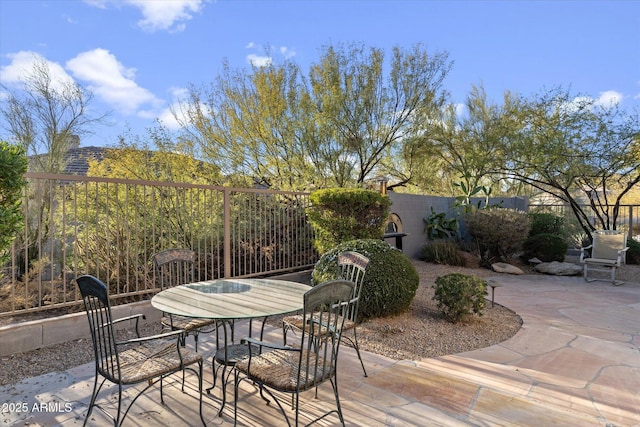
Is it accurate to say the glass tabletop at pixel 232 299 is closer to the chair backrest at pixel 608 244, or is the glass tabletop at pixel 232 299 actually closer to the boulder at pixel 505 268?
the boulder at pixel 505 268

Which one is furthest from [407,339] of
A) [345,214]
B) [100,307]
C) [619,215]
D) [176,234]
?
[619,215]

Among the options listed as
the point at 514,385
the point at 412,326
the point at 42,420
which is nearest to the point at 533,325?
the point at 412,326

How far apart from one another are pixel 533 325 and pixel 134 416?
4.00 metres

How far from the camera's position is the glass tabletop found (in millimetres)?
2268

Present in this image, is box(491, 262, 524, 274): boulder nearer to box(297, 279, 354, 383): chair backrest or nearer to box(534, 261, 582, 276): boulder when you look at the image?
box(534, 261, 582, 276): boulder

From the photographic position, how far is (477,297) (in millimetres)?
4039

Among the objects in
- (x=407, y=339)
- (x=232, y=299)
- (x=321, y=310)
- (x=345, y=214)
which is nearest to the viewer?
(x=321, y=310)

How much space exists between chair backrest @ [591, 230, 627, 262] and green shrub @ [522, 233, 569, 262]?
0.95 meters

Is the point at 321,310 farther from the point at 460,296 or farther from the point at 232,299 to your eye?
the point at 460,296

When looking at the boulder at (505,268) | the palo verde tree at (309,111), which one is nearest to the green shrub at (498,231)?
the boulder at (505,268)

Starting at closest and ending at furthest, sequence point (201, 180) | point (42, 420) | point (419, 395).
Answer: point (42, 420)
point (419, 395)
point (201, 180)

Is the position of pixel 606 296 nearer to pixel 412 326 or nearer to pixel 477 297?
pixel 477 297

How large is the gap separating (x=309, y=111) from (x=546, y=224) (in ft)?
21.7

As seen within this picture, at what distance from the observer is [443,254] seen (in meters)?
8.26
